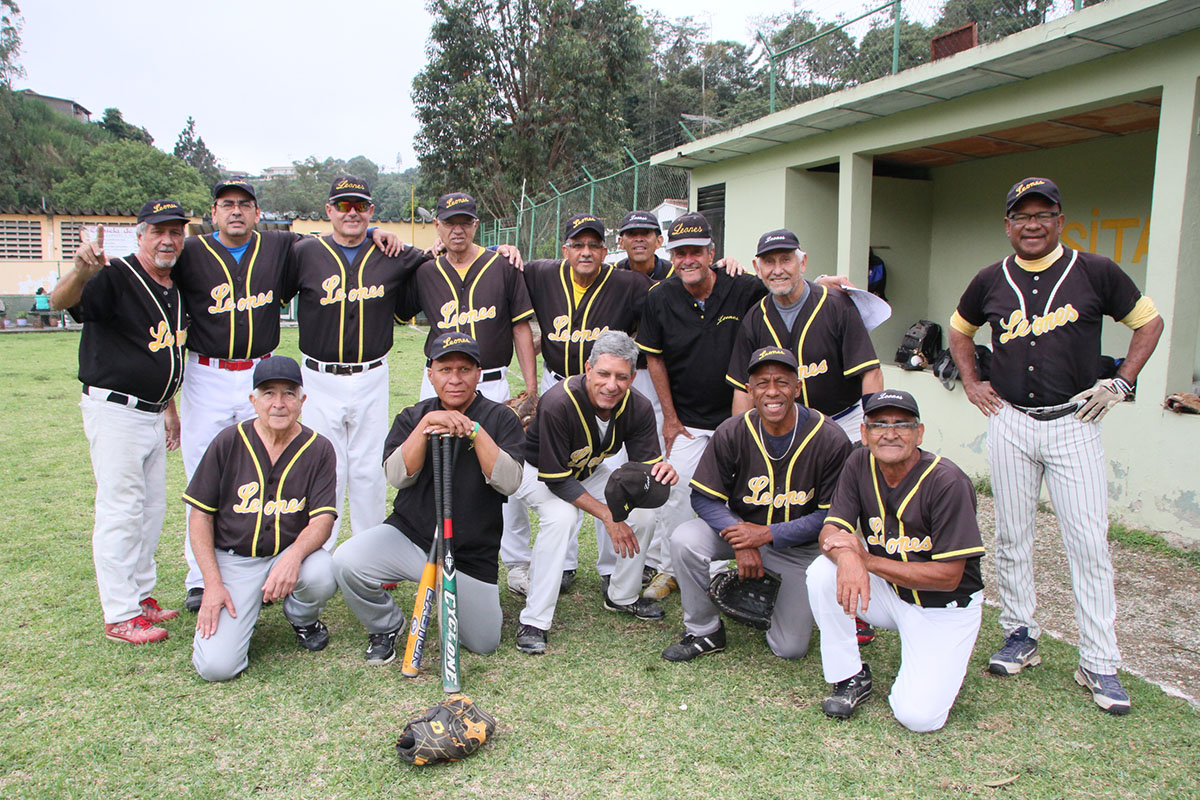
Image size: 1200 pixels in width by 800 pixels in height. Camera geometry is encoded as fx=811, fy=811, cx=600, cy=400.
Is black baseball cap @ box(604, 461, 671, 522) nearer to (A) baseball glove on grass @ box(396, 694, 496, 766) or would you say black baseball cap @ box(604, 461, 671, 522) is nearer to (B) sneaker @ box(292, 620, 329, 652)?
(A) baseball glove on grass @ box(396, 694, 496, 766)

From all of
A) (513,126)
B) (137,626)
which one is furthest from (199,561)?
(513,126)

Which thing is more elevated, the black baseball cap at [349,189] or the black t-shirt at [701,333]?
the black baseball cap at [349,189]

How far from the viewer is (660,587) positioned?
4625 mm

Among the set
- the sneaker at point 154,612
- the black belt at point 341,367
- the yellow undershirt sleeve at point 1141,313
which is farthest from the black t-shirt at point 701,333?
the sneaker at point 154,612

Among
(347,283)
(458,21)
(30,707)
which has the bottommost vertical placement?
(30,707)

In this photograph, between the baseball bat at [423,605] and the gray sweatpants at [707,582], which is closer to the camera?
the baseball bat at [423,605]

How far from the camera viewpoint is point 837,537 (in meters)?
3.36

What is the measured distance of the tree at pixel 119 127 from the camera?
67.2 m

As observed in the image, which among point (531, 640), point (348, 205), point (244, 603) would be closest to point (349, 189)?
point (348, 205)

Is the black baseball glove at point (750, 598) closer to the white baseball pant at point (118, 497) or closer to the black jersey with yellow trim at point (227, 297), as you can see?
the black jersey with yellow trim at point (227, 297)

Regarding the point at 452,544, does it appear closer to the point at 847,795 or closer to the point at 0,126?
the point at 847,795

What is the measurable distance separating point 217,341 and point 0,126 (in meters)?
46.4

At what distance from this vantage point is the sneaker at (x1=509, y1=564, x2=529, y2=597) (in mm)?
4656

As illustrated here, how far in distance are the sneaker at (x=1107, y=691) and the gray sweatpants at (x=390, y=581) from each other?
2.58 meters
